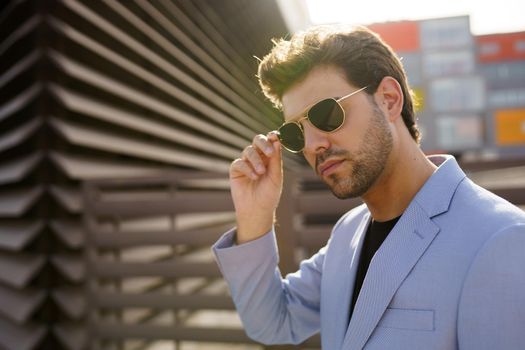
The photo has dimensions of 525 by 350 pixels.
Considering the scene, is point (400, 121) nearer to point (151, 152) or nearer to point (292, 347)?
point (292, 347)

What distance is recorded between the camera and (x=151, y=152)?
432 cm

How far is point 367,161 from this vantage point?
1546 millimetres

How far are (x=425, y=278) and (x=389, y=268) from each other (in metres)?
0.12

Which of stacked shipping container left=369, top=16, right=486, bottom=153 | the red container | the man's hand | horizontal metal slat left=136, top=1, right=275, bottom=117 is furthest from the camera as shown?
stacked shipping container left=369, top=16, right=486, bottom=153

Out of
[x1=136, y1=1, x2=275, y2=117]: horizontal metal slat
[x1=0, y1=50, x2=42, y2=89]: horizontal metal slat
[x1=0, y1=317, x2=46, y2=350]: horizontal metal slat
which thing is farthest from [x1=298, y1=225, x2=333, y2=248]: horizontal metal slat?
[x1=136, y1=1, x2=275, y2=117]: horizontal metal slat

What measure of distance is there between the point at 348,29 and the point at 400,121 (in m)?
0.43

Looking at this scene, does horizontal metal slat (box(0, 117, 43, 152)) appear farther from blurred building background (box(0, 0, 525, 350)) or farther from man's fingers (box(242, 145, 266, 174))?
man's fingers (box(242, 145, 266, 174))

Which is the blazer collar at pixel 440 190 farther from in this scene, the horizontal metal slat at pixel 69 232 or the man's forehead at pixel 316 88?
the horizontal metal slat at pixel 69 232

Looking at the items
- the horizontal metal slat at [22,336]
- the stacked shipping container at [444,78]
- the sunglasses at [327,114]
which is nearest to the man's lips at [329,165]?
the sunglasses at [327,114]

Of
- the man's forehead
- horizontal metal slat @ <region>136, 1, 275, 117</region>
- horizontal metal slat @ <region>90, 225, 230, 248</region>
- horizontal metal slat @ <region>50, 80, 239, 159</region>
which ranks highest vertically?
horizontal metal slat @ <region>136, 1, 275, 117</region>

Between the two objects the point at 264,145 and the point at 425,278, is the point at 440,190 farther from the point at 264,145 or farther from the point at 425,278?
the point at 264,145

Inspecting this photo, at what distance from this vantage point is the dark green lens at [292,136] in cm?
169

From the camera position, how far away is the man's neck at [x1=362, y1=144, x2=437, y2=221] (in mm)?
1528

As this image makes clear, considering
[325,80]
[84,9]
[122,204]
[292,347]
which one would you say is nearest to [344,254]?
[325,80]
